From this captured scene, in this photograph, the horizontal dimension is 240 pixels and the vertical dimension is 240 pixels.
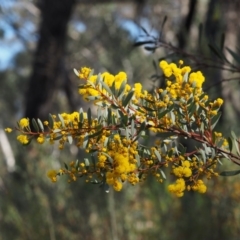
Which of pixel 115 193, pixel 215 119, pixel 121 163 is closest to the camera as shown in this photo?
pixel 121 163

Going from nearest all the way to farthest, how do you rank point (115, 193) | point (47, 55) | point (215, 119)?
point (215, 119) → point (115, 193) → point (47, 55)

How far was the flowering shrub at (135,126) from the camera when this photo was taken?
1217 mm

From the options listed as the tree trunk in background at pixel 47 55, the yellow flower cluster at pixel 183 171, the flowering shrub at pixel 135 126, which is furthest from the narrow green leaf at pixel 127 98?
the tree trunk in background at pixel 47 55

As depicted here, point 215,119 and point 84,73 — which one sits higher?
point 84,73

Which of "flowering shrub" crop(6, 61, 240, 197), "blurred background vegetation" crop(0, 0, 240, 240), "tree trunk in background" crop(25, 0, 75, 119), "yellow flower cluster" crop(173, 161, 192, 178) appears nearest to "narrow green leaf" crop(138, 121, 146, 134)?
"flowering shrub" crop(6, 61, 240, 197)


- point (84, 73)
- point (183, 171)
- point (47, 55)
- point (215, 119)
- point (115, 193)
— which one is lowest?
point (115, 193)

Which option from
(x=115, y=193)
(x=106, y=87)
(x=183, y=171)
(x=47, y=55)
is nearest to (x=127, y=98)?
(x=106, y=87)

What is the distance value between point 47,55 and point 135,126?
17.0ft

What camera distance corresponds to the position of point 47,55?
20.7 ft

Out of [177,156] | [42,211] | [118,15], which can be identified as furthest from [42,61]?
[118,15]

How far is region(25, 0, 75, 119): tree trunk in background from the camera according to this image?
618 centimetres

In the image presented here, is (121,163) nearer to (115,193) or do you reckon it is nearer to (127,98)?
(127,98)

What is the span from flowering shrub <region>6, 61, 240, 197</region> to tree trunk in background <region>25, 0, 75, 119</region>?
4979 mm

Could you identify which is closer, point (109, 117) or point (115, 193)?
point (109, 117)
